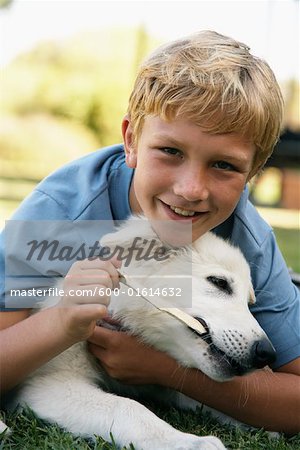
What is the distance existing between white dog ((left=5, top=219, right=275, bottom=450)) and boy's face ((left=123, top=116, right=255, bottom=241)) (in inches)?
4.2

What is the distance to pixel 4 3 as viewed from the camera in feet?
68.5

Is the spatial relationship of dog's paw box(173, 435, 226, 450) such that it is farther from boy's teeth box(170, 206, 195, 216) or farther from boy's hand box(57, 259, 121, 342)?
boy's teeth box(170, 206, 195, 216)

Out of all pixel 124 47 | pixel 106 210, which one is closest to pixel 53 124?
pixel 124 47

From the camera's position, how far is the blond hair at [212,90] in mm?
2475

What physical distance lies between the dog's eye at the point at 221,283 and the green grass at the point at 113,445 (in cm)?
47

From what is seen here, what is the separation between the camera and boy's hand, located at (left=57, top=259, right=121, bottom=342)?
7.28 ft

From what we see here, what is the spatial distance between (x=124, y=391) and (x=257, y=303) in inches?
23.9

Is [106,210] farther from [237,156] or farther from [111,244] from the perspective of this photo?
[237,156]

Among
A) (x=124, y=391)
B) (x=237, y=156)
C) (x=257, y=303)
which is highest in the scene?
(x=237, y=156)

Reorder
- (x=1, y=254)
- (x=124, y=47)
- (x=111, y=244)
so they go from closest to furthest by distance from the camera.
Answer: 1. (x=111, y=244)
2. (x=1, y=254)
3. (x=124, y=47)

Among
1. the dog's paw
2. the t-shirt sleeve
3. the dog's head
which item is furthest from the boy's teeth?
the dog's paw

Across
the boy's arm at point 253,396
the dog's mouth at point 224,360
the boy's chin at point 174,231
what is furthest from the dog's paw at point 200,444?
the boy's chin at point 174,231

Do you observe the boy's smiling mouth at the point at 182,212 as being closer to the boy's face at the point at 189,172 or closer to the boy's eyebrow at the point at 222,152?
the boy's face at the point at 189,172

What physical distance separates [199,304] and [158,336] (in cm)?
21
